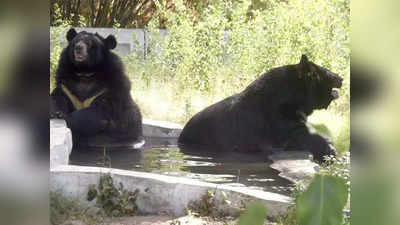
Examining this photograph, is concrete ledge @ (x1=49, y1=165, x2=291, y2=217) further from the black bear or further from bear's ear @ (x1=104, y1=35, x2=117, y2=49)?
bear's ear @ (x1=104, y1=35, x2=117, y2=49)

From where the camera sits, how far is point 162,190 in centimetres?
425

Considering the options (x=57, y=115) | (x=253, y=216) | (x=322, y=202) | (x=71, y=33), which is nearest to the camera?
(x=253, y=216)

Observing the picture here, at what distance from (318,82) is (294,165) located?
0.67 m

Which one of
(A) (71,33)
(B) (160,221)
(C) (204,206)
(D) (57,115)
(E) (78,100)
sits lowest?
(B) (160,221)

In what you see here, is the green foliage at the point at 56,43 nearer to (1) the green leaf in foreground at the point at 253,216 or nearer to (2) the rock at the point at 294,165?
(2) the rock at the point at 294,165

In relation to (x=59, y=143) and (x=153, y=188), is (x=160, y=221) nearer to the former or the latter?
(x=153, y=188)

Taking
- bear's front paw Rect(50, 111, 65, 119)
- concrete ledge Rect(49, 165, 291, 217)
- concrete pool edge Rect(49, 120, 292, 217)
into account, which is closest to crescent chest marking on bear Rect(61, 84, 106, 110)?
bear's front paw Rect(50, 111, 65, 119)

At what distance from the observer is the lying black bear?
4273 mm

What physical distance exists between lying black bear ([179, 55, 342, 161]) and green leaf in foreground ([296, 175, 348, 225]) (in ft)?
9.39

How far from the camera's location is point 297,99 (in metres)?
4.32

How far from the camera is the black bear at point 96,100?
4336mm

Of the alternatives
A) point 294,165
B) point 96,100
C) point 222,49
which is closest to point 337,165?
point 294,165

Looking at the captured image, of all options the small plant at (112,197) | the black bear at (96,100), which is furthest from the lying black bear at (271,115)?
the small plant at (112,197)

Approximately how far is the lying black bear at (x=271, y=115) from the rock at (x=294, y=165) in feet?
0.18
